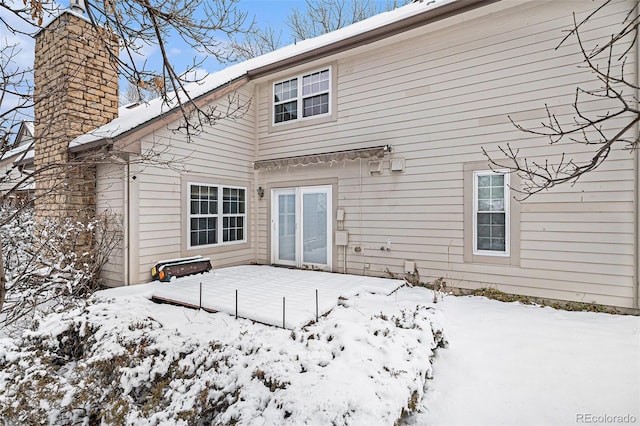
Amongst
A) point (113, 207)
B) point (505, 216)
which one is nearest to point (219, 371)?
point (113, 207)

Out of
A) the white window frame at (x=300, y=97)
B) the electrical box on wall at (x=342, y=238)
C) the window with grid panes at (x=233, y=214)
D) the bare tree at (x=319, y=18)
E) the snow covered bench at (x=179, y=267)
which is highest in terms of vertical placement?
the bare tree at (x=319, y=18)

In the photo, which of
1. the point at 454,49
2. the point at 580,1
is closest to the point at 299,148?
the point at 454,49

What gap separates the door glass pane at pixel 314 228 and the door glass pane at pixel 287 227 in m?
0.33

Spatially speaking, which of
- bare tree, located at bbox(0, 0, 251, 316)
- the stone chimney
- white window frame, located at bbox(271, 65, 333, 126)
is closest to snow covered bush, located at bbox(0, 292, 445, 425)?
bare tree, located at bbox(0, 0, 251, 316)

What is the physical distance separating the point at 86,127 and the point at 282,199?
14.6ft

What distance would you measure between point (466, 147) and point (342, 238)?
312cm

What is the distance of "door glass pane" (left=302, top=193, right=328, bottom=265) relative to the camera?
304 inches

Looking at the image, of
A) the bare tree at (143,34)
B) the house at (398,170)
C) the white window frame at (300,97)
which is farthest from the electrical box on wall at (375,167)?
the bare tree at (143,34)

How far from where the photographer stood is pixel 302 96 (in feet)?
26.4

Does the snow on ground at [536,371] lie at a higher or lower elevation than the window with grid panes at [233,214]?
lower

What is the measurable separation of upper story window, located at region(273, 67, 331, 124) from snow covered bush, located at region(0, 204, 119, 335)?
15.4 feet

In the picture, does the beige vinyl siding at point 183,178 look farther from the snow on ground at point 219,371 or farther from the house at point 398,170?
the snow on ground at point 219,371

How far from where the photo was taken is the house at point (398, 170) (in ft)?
17.1

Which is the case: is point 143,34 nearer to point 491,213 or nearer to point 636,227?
point 491,213
